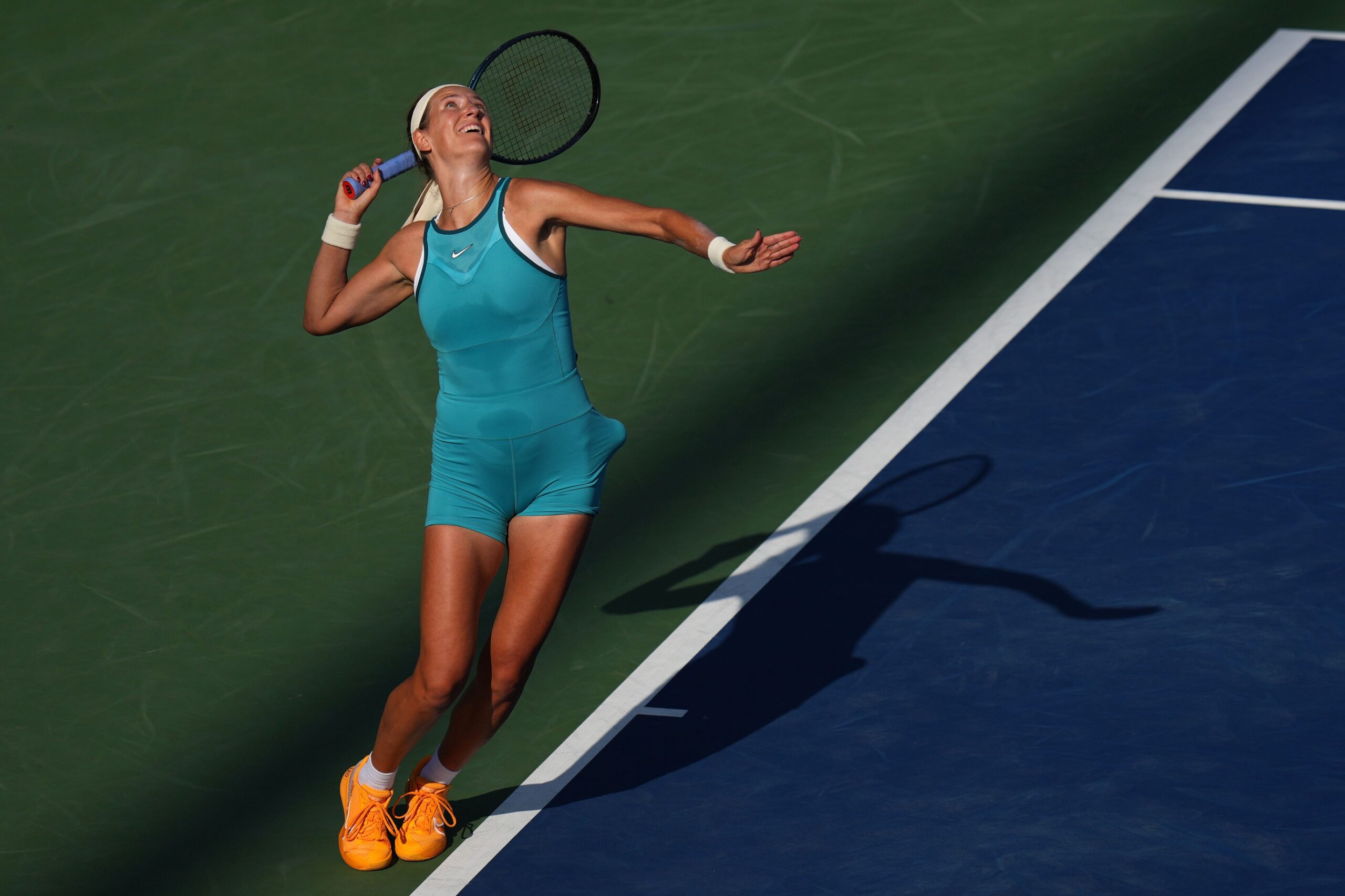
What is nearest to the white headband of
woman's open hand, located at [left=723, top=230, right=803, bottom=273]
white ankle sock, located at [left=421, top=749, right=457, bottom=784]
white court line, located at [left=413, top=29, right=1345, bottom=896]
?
woman's open hand, located at [left=723, top=230, right=803, bottom=273]

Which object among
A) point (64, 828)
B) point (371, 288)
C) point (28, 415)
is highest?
point (371, 288)

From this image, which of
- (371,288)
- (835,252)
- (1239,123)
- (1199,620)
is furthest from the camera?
(1239,123)

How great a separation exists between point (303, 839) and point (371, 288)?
1716 mm

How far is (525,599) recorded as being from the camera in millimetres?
5504

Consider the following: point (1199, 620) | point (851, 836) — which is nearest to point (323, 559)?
point (851, 836)

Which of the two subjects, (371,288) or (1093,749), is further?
(1093,749)

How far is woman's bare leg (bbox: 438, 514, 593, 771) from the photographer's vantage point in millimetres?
5512

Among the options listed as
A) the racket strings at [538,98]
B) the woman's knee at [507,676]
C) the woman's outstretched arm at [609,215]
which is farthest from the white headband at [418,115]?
the woman's knee at [507,676]

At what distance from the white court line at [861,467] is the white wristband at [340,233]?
1.78 m

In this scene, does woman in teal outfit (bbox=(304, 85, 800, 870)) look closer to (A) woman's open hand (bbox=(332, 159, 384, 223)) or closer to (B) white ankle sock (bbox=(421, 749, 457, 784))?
(A) woman's open hand (bbox=(332, 159, 384, 223))

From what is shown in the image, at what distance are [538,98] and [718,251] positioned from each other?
221 centimetres

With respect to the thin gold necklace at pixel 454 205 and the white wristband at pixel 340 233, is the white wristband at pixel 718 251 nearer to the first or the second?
the thin gold necklace at pixel 454 205

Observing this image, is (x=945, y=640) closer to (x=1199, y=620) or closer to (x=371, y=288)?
(x=1199, y=620)

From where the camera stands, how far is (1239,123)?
10.1 meters
